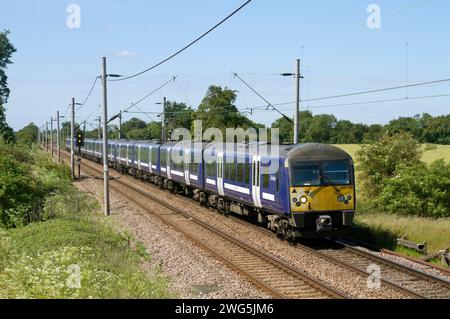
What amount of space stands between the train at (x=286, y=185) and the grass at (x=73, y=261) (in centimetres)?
391

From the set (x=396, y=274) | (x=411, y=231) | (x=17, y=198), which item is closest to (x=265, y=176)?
(x=411, y=231)

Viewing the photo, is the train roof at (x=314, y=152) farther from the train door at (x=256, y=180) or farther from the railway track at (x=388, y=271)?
the railway track at (x=388, y=271)

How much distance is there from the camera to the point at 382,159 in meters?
27.8

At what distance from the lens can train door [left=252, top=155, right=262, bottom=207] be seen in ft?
56.3

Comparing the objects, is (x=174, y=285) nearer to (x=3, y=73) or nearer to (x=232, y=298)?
(x=232, y=298)

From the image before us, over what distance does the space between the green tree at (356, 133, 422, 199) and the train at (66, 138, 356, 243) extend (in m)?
8.81

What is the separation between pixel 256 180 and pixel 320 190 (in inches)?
111

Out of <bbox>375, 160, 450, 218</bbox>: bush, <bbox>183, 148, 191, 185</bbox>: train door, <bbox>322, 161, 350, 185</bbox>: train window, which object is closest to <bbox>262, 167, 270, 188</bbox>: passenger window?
<bbox>322, 161, 350, 185</bbox>: train window

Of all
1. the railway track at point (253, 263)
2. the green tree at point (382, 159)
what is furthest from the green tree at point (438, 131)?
the railway track at point (253, 263)
